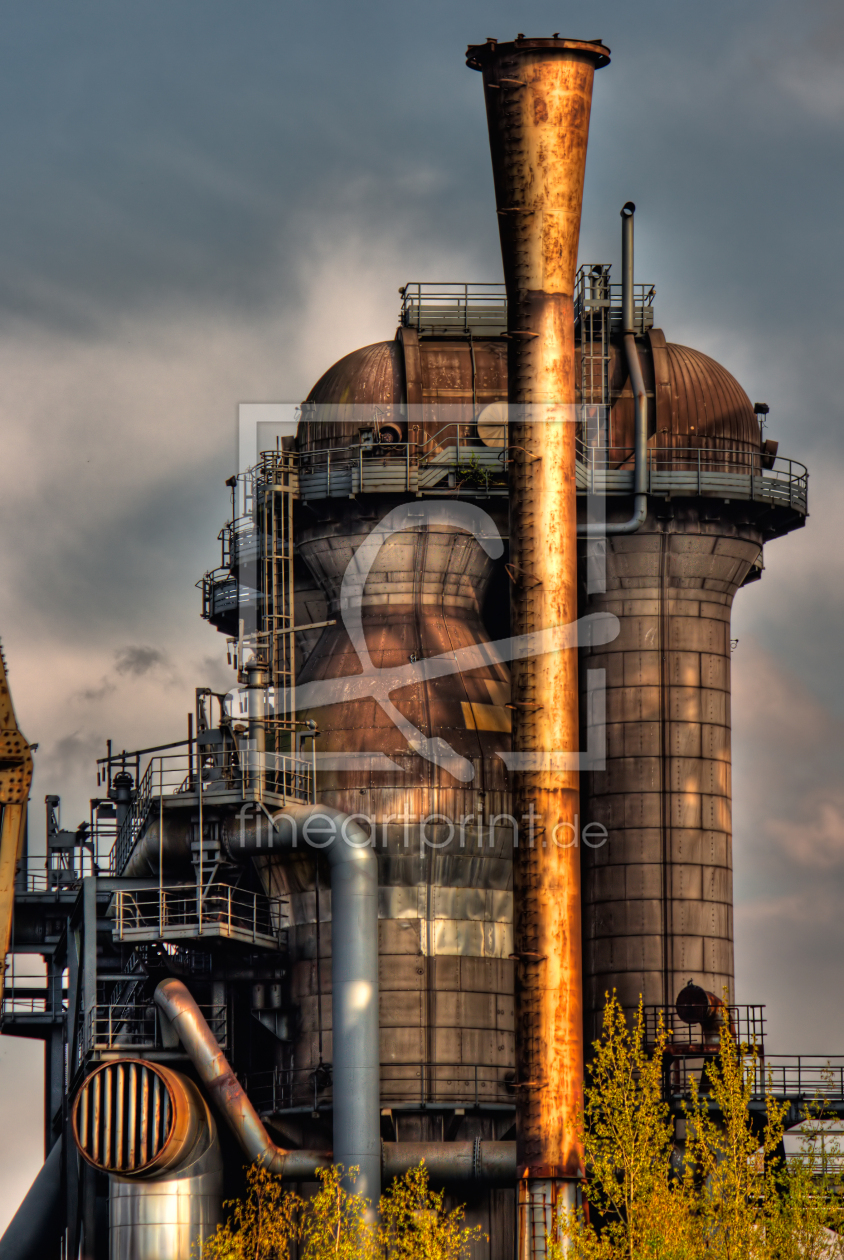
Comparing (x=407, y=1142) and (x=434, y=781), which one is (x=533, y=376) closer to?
(x=434, y=781)

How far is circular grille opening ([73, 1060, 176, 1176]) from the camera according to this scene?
53969 mm

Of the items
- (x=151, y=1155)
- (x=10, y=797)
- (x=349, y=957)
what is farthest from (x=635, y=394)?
(x=10, y=797)

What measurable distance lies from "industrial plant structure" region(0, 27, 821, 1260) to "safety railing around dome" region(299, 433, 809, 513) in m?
0.09

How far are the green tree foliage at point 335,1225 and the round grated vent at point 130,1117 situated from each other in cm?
214

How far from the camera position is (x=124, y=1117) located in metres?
54.4

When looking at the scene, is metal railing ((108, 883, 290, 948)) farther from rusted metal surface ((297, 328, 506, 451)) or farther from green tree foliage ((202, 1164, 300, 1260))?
rusted metal surface ((297, 328, 506, 451))

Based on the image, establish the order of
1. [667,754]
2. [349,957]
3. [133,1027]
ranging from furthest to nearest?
[133,1027] < [667,754] < [349,957]

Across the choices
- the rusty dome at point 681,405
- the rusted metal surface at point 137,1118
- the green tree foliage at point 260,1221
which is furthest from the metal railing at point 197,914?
the rusty dome at point 681,405

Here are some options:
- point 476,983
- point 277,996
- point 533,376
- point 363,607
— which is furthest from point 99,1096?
point 533,376

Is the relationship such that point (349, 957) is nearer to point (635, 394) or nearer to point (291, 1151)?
point (291, 1151)

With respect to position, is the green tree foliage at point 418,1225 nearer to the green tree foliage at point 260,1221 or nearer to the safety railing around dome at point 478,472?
the green tree foliage at point 260,1221

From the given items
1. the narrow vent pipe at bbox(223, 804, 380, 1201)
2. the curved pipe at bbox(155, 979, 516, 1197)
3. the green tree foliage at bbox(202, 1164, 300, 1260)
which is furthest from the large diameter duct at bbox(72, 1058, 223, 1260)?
the narrow vent pipe at bbox(223, 804, 380, 1201)

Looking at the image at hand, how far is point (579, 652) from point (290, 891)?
984 cm

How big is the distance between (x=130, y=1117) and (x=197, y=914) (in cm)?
505
